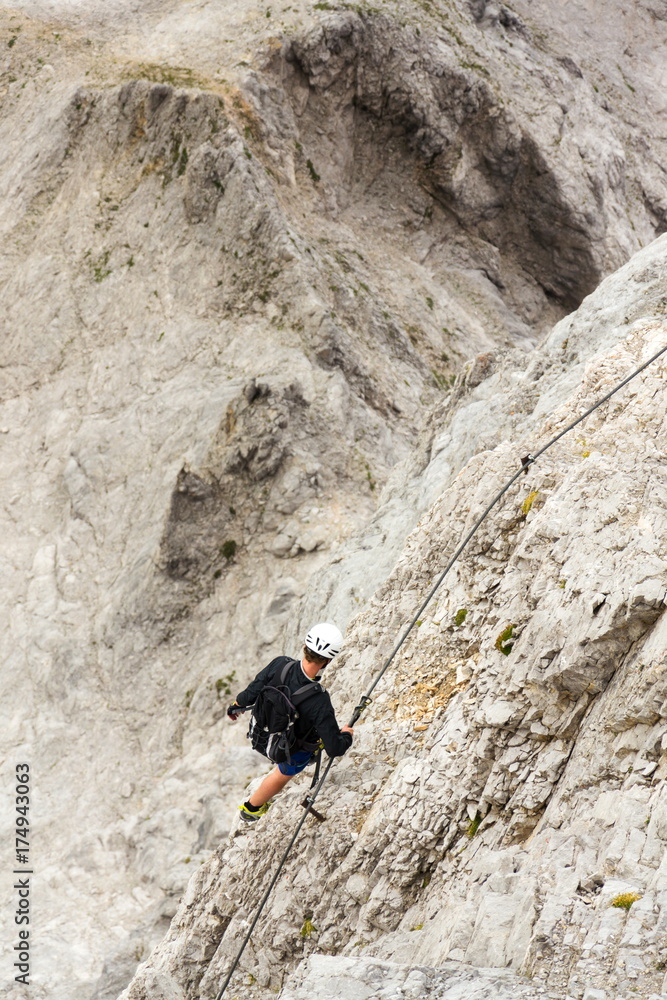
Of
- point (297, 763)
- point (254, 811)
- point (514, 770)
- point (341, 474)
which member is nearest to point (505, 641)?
point (514, 770)

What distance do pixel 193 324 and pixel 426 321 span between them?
30.8 ft

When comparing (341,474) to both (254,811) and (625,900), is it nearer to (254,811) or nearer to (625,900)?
(254,811)

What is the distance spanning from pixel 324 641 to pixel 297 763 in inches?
81.6

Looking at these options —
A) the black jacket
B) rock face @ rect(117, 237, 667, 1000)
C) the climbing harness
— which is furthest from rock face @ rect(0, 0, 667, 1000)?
the black jacket

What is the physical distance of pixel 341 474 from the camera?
23266 millimetres

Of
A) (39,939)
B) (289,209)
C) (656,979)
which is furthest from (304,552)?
(656,979)

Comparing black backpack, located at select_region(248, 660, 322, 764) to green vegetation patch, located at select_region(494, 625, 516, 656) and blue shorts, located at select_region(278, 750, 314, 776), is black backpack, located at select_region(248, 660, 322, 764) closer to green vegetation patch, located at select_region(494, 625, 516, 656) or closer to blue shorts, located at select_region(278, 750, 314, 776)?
blue shorts, located at select_region(278, 750, 314, 776)

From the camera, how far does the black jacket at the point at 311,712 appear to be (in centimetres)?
939

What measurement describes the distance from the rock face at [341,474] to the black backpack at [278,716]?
113 centimetres

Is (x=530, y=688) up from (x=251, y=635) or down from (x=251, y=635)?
up

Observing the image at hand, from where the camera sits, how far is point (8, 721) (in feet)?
67.8

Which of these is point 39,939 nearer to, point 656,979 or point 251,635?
point 251,635

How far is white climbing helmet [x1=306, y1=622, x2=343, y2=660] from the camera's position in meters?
9.24

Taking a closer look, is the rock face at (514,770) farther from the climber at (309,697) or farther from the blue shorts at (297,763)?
the climber at (309,697)
